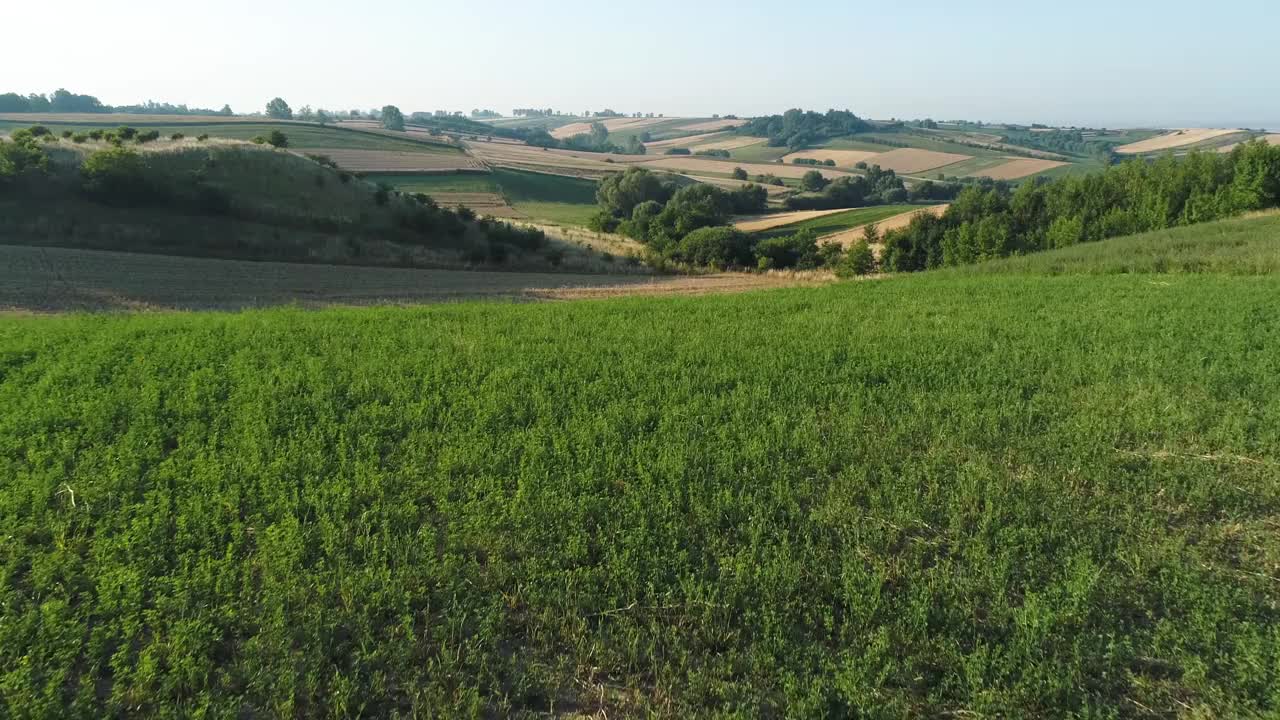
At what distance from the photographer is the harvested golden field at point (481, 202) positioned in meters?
58.4

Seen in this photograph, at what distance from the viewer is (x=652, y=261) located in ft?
148

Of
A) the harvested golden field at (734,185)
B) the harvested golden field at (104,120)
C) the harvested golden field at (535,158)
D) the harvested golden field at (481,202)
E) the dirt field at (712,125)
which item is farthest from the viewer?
the dirt field at (712,125)

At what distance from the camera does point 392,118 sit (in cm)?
12888

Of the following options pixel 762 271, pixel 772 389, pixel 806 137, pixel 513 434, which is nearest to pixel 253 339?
pixel 513 434

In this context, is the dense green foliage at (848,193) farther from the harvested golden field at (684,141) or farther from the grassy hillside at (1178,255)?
the harvested golden field at (684,141)

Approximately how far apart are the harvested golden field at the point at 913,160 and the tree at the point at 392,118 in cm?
8236

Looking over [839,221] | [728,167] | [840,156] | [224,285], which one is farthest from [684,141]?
[224,285]

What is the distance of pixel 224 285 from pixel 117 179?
12.8 meters

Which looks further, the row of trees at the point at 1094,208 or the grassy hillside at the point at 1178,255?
the row of trees at the point at 1094,208

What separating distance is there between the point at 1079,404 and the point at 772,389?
3.67 metres

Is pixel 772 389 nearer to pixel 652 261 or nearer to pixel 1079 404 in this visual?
pixel 1079 404

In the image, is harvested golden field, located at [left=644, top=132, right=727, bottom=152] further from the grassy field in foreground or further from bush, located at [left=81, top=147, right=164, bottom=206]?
the grassy field in foreground

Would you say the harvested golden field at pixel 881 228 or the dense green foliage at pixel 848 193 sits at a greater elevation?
the dense green foliage at pixel 848 193

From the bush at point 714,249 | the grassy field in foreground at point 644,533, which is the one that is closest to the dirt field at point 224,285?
the bush at point 714,249
